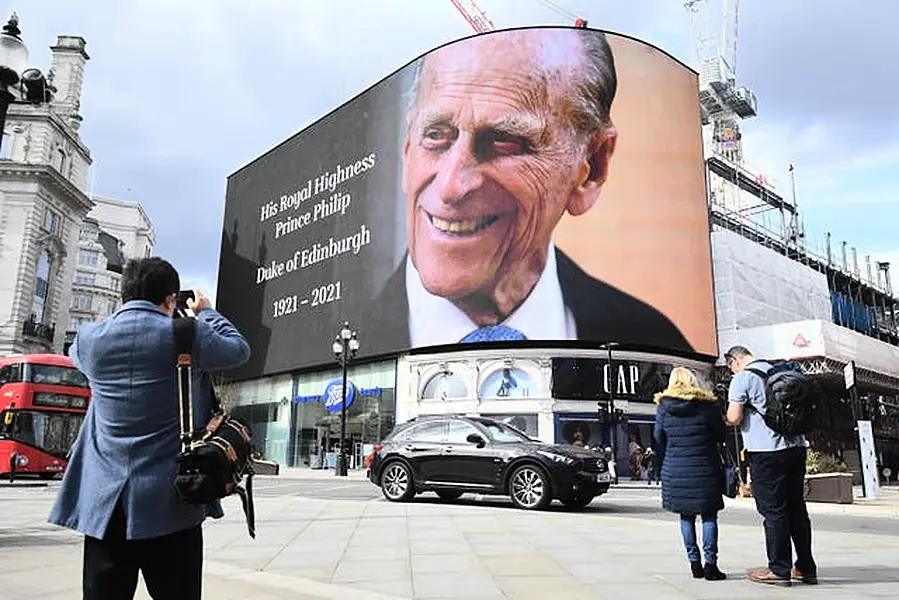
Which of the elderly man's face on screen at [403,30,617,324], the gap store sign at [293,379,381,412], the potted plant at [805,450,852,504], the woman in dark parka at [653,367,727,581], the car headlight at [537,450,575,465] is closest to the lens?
the woman in dark parka at [653,367,727,581]

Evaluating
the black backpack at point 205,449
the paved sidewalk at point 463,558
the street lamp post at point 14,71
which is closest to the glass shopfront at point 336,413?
the paved sidewalk at point 463,558

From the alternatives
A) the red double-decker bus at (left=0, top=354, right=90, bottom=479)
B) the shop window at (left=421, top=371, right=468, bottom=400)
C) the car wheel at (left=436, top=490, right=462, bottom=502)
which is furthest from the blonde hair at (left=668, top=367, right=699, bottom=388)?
the shop window at (left=421, top=371, right=468, bottom=400)

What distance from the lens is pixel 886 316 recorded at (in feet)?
213

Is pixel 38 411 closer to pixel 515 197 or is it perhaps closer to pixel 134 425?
pixel 134 425

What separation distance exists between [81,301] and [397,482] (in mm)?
84643

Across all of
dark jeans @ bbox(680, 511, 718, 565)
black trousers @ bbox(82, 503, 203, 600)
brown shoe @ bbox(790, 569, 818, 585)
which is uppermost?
black trousers @ bbox(82, 503, 203, 600)

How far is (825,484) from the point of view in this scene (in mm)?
15086

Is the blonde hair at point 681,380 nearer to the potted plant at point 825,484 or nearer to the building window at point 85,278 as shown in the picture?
the potted plant at point 825,484

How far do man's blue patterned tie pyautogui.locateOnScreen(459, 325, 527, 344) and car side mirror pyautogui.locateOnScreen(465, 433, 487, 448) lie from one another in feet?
71.6

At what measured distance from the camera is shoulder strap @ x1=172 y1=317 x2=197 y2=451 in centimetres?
251

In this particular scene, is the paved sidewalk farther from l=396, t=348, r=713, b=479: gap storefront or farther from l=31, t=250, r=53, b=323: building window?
l=31, t=250, r=53, b=323: building window

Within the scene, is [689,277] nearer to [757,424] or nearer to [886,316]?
[757,424]

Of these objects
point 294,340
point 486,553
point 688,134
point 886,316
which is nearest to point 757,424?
point 486,553

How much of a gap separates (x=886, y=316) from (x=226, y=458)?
7492 cm
